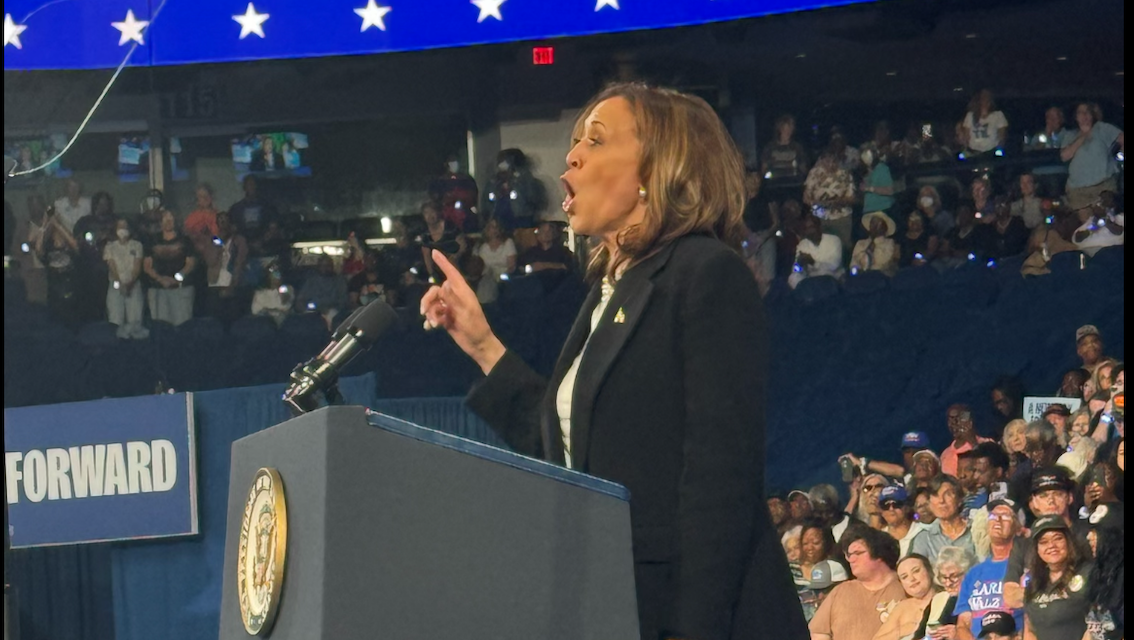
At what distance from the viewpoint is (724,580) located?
1293 mm

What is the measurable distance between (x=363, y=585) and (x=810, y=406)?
16.4 feet

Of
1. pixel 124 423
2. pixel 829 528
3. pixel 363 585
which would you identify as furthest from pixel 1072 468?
pixel 363 585

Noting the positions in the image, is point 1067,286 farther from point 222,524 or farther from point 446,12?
point 222,524

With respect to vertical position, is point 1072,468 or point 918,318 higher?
point 918,318

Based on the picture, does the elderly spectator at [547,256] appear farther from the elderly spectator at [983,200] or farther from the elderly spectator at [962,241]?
the elderly spectator at [983,200]

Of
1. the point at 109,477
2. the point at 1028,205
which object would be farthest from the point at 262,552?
the point at 109,477

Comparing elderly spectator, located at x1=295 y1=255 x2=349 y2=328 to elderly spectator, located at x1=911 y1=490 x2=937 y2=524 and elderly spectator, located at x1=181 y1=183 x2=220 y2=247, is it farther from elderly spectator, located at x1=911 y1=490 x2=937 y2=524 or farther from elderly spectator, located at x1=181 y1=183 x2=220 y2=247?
elderly spectator, located at x1=911 y1=490 x2=937 y2=524

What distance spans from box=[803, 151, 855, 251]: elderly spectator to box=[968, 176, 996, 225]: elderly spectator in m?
0.50

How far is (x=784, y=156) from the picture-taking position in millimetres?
6348

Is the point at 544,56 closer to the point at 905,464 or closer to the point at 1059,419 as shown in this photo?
the point at 905,464

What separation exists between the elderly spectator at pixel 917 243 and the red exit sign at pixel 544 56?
1.78 m

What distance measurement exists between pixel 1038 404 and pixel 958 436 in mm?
308

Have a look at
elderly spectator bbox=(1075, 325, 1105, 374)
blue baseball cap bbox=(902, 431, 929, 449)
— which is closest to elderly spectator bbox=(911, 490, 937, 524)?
blue baseball cap bbox=(902, 431, 929, 449)

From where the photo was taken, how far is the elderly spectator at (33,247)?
6.80 metres
